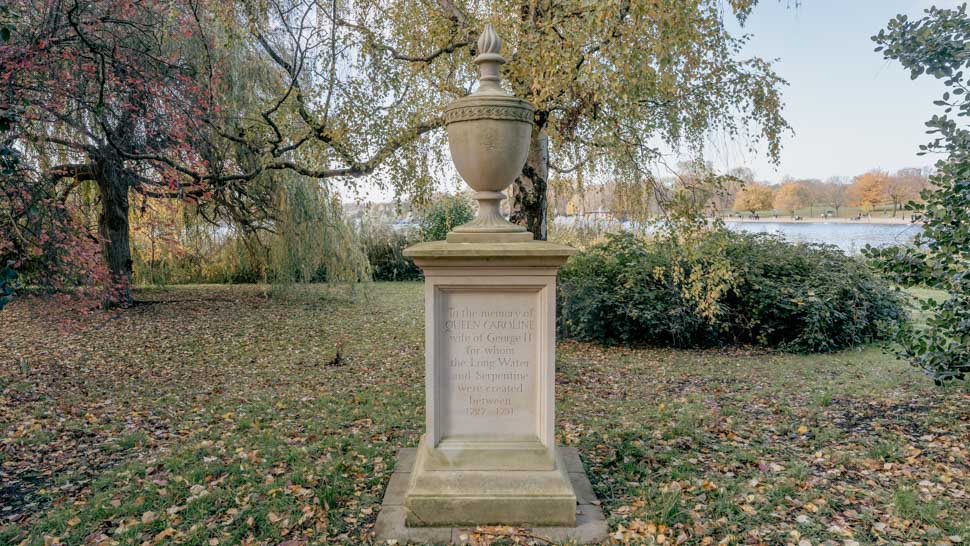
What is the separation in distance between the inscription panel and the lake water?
23.4ft

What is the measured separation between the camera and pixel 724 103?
271 inches

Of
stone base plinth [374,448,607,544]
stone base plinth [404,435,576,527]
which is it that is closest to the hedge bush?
stone base plinth [374,448,607,544]

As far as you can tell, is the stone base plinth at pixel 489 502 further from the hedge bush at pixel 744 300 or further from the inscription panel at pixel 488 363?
the hedge bush at pixel 744 300

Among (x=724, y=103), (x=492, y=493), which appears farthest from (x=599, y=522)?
(x=724, y=103)

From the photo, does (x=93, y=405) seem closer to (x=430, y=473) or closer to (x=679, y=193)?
(x=430, y=473)

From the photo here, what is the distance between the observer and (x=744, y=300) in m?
8.90

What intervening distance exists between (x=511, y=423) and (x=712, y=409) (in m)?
3.09

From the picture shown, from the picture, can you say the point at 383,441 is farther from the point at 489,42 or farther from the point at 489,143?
the point at 489,42

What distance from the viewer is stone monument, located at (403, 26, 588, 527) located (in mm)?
3477

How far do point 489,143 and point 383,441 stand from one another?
110 inches

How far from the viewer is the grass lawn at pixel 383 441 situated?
140 inches

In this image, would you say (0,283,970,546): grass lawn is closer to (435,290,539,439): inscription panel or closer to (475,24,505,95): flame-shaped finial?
(435,290,539,439): inscription panel

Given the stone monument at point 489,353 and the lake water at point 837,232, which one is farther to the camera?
the lake water at point 837,232

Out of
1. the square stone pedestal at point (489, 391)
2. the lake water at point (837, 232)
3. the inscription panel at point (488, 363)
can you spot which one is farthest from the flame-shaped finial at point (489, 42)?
the lake water at point (837, 232)
